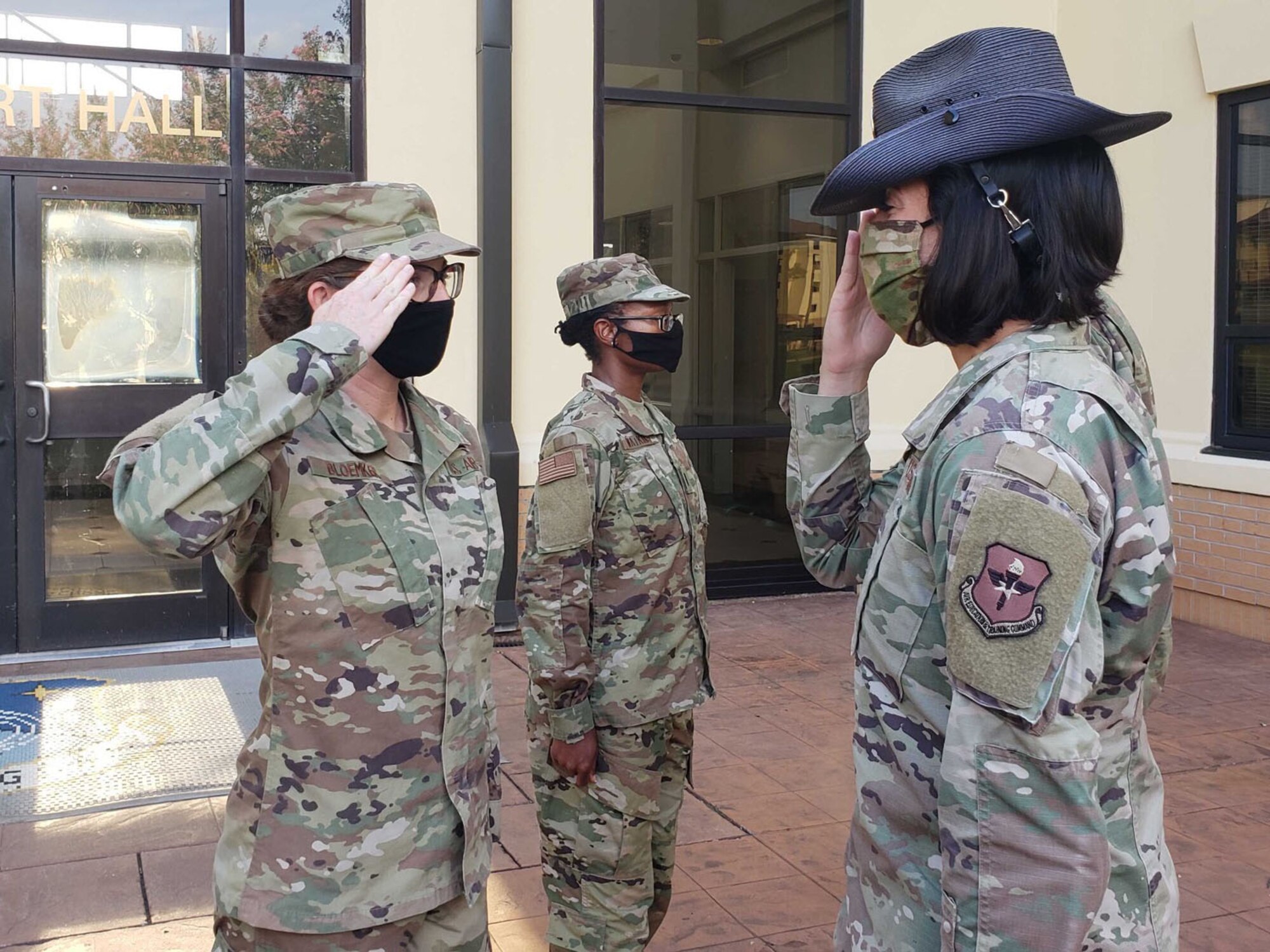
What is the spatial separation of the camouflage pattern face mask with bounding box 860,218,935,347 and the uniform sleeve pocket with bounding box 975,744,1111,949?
2.11ft

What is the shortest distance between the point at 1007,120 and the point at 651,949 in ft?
8.61

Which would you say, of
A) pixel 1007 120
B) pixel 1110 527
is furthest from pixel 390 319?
pixel 1110 527

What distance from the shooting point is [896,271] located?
1759 millimetres

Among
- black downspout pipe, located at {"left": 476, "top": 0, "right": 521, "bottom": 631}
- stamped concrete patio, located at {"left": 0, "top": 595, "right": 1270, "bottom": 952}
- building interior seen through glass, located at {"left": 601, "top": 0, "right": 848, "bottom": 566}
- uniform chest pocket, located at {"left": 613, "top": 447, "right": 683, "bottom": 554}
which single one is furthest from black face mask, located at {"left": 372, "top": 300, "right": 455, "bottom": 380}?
building interior seen through glass, located at {"left": 601, "top": 0, "right": 848, "bottom": 566}

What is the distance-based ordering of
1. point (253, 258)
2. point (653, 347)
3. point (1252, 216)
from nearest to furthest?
point (653, 347) → point (253, 258) → point (1252, 216)

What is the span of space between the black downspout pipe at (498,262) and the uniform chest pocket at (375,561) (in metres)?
4.65

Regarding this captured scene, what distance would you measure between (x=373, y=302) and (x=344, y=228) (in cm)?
24

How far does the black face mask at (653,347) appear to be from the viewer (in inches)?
138

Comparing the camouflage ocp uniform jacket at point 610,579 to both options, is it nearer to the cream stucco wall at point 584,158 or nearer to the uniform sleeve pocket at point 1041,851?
the uniform sleeve pocket at point 1041,851

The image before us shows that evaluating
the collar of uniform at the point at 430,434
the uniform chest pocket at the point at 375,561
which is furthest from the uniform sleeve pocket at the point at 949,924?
the collar of uniform at the point at 430,434

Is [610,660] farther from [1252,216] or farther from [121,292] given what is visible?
[1252,216]

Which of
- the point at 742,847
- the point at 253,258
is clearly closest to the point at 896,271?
the point at 742,847

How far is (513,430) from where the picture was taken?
721cm

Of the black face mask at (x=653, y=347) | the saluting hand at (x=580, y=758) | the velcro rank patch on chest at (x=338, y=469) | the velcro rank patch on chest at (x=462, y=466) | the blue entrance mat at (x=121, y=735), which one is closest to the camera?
the velcro rank patch on chest at (x=338, y=469)
